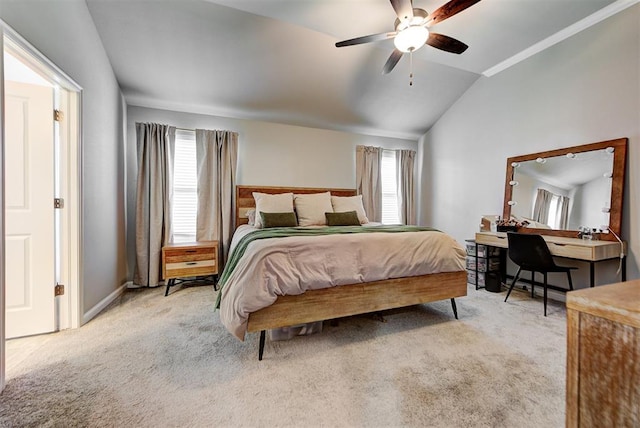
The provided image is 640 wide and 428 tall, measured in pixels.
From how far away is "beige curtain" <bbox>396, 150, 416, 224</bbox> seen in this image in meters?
4.79

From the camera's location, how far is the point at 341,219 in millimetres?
3418

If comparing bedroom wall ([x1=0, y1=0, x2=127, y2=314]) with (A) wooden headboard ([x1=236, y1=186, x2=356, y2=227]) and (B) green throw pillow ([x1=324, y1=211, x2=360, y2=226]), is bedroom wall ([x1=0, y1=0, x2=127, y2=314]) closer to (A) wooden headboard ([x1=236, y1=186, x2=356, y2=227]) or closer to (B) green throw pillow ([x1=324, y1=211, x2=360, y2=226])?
(A) wooden headboard ([x1=236, y1=186, x2=356, y2=227])

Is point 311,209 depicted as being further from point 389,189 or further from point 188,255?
point 389,189

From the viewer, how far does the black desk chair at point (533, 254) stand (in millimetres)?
2551

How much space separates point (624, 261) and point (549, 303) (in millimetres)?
750

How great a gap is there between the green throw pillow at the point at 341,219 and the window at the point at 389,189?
1499 mm

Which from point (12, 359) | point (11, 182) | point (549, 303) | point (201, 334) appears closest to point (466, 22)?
point (549, 303)

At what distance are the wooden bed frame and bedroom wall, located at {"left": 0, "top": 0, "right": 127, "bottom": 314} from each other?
179cm

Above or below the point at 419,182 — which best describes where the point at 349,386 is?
below

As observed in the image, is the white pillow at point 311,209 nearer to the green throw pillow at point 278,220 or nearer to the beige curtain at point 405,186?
the green throw pillow at point 278,220

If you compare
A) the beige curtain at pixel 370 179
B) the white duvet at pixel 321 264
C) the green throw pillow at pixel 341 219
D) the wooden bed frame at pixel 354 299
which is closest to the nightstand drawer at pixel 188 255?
the white duvet at pixel 321 264

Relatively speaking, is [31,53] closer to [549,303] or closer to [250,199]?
[250,199]

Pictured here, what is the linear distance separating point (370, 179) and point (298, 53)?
2.29 m

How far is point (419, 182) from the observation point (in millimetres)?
5004
